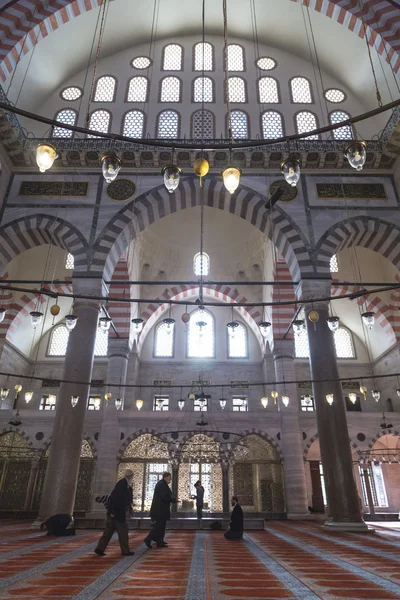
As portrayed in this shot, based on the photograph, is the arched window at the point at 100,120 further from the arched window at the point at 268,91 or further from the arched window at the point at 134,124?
the arched window at the point at 268,91

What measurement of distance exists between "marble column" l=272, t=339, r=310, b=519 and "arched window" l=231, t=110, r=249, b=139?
21.7 feet

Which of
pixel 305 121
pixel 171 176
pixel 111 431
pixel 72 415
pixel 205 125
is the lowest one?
pixel 72 415

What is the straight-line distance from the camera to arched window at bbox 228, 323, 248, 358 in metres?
16.8

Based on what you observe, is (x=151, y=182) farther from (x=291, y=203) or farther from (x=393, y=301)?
(x=393, y=301)

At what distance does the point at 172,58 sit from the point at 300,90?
412cm

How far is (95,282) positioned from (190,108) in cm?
623

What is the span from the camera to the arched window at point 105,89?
12070mm

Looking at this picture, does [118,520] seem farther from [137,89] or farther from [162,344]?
[162,344]

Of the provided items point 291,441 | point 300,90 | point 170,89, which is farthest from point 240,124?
point 291,441

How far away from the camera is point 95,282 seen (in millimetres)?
8906

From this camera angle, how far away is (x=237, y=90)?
12180 millimetres

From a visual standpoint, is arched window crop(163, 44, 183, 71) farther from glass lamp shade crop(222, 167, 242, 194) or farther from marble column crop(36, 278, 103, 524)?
glass lamp shade crop(222, 167, 242, 194)

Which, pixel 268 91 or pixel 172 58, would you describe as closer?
pixel 268 91

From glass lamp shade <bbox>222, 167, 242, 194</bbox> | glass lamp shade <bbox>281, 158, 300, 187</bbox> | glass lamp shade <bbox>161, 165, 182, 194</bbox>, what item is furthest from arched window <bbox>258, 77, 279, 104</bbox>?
glass lamp shade <bbox>161, 165, 182, 194</bbox>
